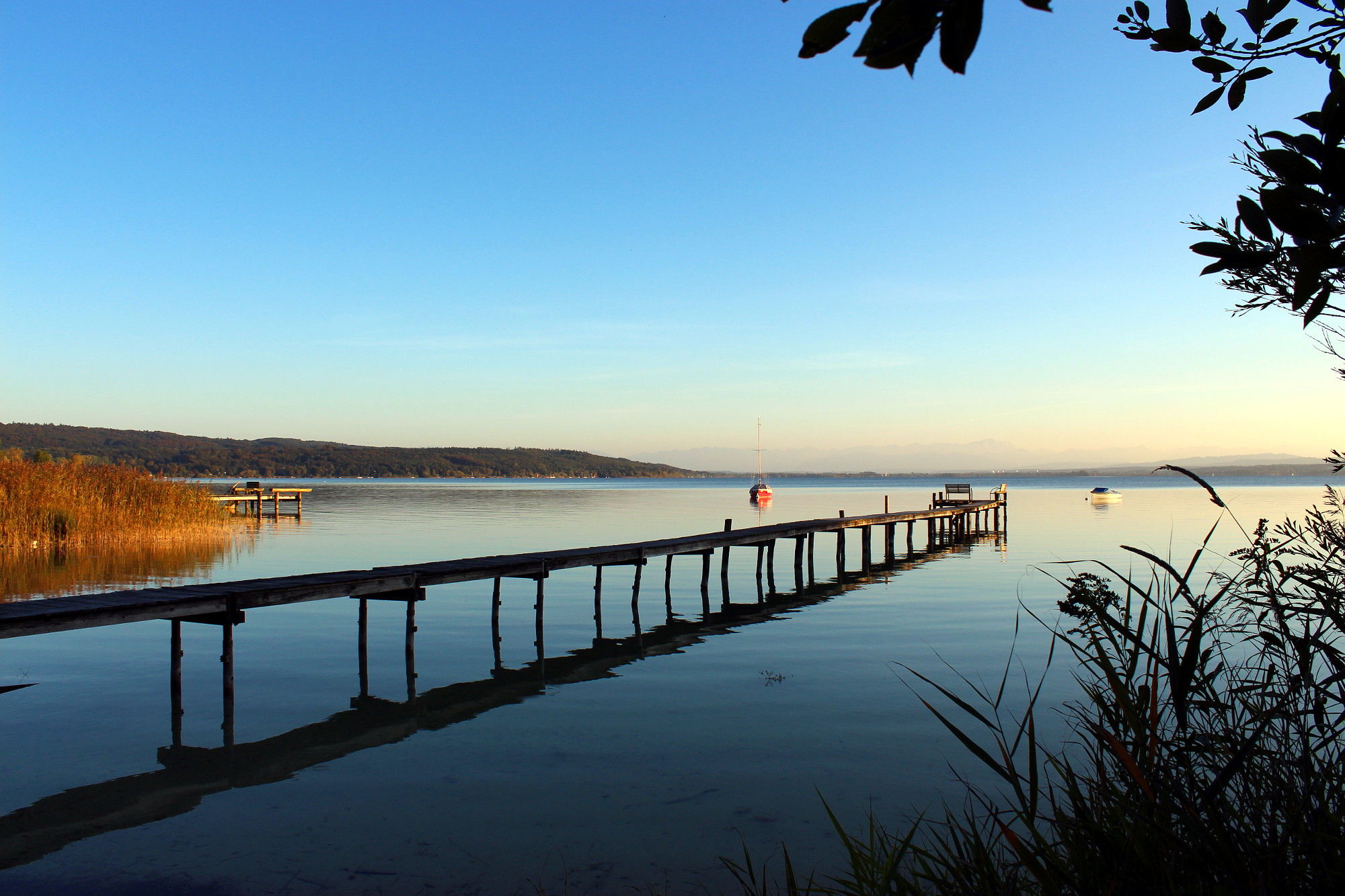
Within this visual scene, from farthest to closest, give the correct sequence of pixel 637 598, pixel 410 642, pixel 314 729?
1. pixel 637 598
2. pixel 410 642
3. pixel 314 729

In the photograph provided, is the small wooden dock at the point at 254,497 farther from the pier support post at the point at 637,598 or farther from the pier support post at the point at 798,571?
the pier support post at the point at 637,598

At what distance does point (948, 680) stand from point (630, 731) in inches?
183

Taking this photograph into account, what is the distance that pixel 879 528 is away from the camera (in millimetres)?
44125

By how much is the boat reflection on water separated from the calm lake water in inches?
8.1

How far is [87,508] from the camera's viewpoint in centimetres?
2583

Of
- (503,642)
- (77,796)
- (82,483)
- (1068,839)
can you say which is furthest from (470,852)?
(82,483)

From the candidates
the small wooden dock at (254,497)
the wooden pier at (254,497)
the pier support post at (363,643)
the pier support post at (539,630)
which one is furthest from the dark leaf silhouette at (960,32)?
the small wooden dock at (254,497)

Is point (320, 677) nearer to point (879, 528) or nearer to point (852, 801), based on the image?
point (852, 801)

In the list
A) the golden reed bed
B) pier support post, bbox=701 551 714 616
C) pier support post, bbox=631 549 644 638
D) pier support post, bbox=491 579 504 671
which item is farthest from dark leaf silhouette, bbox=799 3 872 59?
the golden reed bed

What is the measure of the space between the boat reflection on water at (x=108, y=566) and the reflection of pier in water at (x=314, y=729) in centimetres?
829

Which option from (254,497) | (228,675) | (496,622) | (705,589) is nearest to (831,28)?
(228,675)

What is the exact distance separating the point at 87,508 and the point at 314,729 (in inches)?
791

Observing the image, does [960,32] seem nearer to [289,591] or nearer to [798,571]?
[289,591]

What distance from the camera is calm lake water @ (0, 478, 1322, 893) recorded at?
6602 mm
